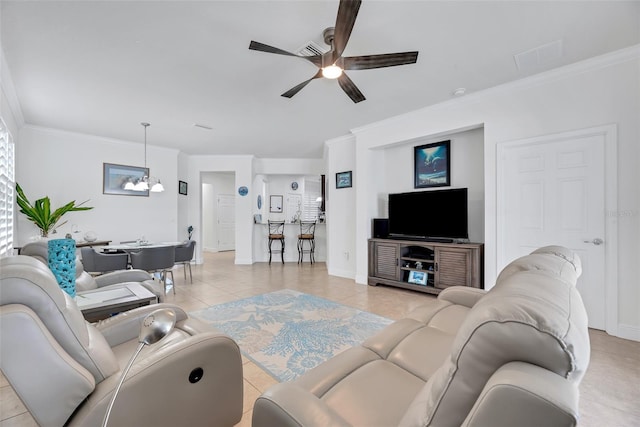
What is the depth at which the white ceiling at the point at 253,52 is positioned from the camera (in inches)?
80.8

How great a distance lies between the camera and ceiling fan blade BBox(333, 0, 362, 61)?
1650 millimetres

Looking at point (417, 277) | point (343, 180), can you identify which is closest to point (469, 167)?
point (417, 277)

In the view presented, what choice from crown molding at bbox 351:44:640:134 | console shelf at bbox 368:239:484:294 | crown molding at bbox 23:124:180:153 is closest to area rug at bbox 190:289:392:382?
console shelf at bbox 368:239:484:294

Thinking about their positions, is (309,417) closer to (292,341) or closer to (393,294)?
(292,341)

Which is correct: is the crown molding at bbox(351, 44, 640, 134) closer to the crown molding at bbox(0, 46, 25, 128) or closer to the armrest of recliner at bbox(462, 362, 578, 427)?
the armrest of recliner at bbox(462, 362, 578, 427)

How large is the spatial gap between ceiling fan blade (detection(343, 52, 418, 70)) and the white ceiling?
287 mm

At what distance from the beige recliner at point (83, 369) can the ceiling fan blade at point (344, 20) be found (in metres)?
1.96

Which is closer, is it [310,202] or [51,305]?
[51,305]

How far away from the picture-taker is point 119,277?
2717mm

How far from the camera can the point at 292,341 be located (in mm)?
2533

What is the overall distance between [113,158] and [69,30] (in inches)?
147

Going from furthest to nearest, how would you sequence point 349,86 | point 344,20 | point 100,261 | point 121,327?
point 100,261, point 349,86, point 344,20, point 121,327

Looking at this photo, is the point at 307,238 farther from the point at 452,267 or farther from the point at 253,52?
the point at 253,52

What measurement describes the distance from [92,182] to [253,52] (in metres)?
4.56
